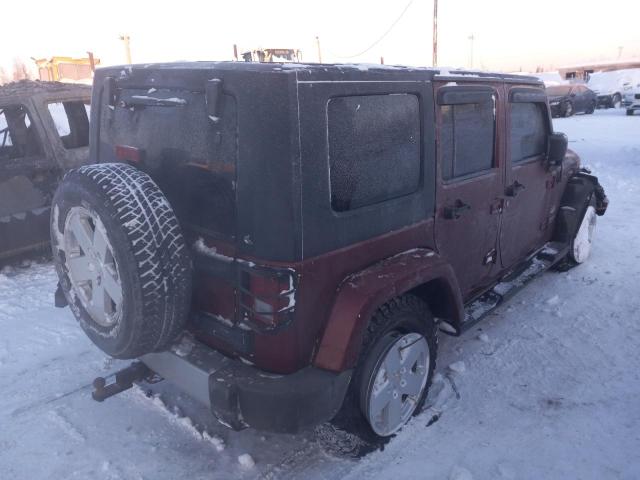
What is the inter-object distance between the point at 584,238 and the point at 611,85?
27.7 metres

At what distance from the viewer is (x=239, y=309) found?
7.66 ft

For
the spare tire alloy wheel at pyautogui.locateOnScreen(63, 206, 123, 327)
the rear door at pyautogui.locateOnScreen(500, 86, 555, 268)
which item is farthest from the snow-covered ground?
the spare tire alloy wheel at pyautogui.locateOnScreen(63, 206, 123, 327)

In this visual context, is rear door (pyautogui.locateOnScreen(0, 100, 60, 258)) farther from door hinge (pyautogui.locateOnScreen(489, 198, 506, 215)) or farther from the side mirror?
the side mirror

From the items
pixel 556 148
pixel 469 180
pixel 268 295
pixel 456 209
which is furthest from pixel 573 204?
pixel 268 295

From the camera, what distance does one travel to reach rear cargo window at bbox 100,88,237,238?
2.24m

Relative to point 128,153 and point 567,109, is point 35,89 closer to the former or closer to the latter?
point 128,153

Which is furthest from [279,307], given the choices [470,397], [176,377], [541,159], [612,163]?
[612,163]

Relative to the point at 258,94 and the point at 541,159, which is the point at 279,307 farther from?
the point at 541,159

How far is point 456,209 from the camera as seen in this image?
9.83 ft

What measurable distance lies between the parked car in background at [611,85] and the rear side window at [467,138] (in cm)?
2750

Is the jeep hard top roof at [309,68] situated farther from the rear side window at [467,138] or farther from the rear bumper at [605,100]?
the rear bumper at [605,100]

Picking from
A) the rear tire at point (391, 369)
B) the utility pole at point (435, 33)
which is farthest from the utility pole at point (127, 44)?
the rear tire at point (391, 369)

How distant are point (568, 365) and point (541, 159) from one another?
1605 mm

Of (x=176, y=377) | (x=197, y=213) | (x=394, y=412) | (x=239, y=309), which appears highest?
(x=197, y=213)
